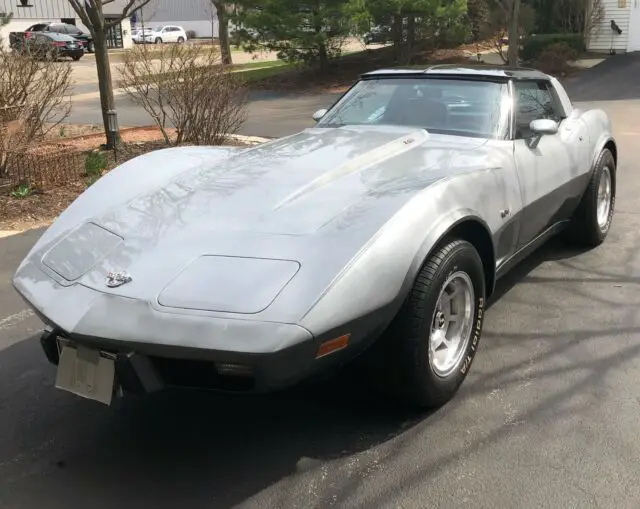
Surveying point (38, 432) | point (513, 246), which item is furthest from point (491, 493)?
point (38, 432)

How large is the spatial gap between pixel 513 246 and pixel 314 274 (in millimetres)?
1686

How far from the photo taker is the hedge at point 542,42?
22.6 metres

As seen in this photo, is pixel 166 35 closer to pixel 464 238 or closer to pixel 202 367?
pixel 464 238

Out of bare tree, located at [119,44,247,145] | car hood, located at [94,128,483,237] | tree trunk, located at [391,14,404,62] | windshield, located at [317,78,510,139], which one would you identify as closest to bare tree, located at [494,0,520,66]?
tree trunk, located at [391,14,404,62]

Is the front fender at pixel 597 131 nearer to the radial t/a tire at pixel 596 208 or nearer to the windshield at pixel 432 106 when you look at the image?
the radial t/a tire at pixel 596 208

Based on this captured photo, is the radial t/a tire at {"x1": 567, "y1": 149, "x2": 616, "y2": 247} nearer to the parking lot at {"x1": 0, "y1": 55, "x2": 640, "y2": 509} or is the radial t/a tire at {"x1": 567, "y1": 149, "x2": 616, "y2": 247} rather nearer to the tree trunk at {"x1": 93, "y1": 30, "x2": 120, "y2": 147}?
the parking lot at {"x1": 0, "y1": 55, "x2": 640, "y2": 509}

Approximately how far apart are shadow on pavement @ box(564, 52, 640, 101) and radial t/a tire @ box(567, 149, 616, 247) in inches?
443

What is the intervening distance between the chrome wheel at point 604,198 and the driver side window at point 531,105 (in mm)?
767

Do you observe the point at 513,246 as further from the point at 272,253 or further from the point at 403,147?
the point at 272,253

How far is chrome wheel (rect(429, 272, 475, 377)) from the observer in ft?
10.3

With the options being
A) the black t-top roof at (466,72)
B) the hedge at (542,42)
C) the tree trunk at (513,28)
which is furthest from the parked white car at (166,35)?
the black t-top roof at (466,72)

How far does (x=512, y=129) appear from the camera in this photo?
4090mm

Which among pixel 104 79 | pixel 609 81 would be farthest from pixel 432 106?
pixel 609 81

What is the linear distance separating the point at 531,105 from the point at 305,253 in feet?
8.41
